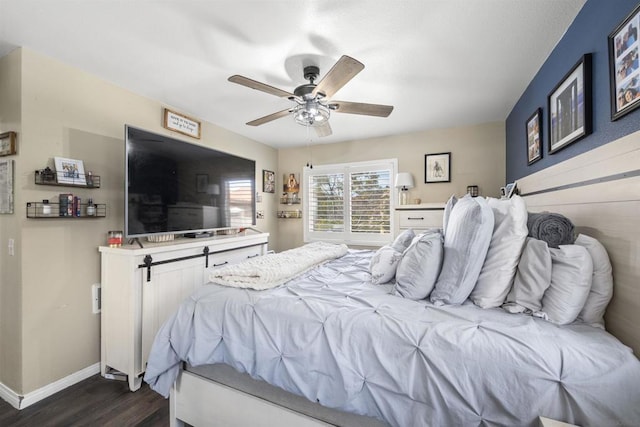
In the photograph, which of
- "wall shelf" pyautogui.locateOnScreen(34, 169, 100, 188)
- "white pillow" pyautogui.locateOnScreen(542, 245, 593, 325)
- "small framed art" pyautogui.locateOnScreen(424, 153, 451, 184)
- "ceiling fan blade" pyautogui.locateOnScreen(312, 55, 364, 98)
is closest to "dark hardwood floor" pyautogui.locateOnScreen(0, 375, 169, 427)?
"wall shelf" pyautogui.locateOnScreen(34, 169, 100, 188)

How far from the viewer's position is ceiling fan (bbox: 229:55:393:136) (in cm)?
173

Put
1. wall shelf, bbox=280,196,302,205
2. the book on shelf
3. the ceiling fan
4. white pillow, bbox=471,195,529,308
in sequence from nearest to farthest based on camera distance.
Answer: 1. white pillow, bbox=471,195,529,308
2. the ceiling fan
3. the book on shelf
4. wall shelf, bbox=280,196,302,205

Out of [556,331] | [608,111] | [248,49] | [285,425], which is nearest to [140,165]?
[248,49]

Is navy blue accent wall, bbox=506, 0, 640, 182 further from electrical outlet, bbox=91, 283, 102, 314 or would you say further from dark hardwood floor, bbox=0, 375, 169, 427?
electrical outlet, bbox=91, 283, 102, 314

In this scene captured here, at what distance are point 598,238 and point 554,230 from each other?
0.58ft

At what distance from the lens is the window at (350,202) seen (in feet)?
13.0

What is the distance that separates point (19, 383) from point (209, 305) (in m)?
1.69

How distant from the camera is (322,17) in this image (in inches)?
61.7

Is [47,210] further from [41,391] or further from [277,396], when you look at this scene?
[277,396]

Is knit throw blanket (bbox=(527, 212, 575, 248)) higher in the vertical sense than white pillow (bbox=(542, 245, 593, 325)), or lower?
higher

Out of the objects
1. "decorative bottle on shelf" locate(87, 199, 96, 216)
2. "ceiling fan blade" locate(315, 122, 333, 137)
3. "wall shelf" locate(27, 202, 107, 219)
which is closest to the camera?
"wall shelf" locate(27, 202, 107, 219)

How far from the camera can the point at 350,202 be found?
4.23 m

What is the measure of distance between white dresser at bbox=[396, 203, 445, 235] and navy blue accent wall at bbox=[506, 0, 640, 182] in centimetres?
111

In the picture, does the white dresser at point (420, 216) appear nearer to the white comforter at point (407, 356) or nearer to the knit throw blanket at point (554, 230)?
the knit throw blanket at point (554, 230)
